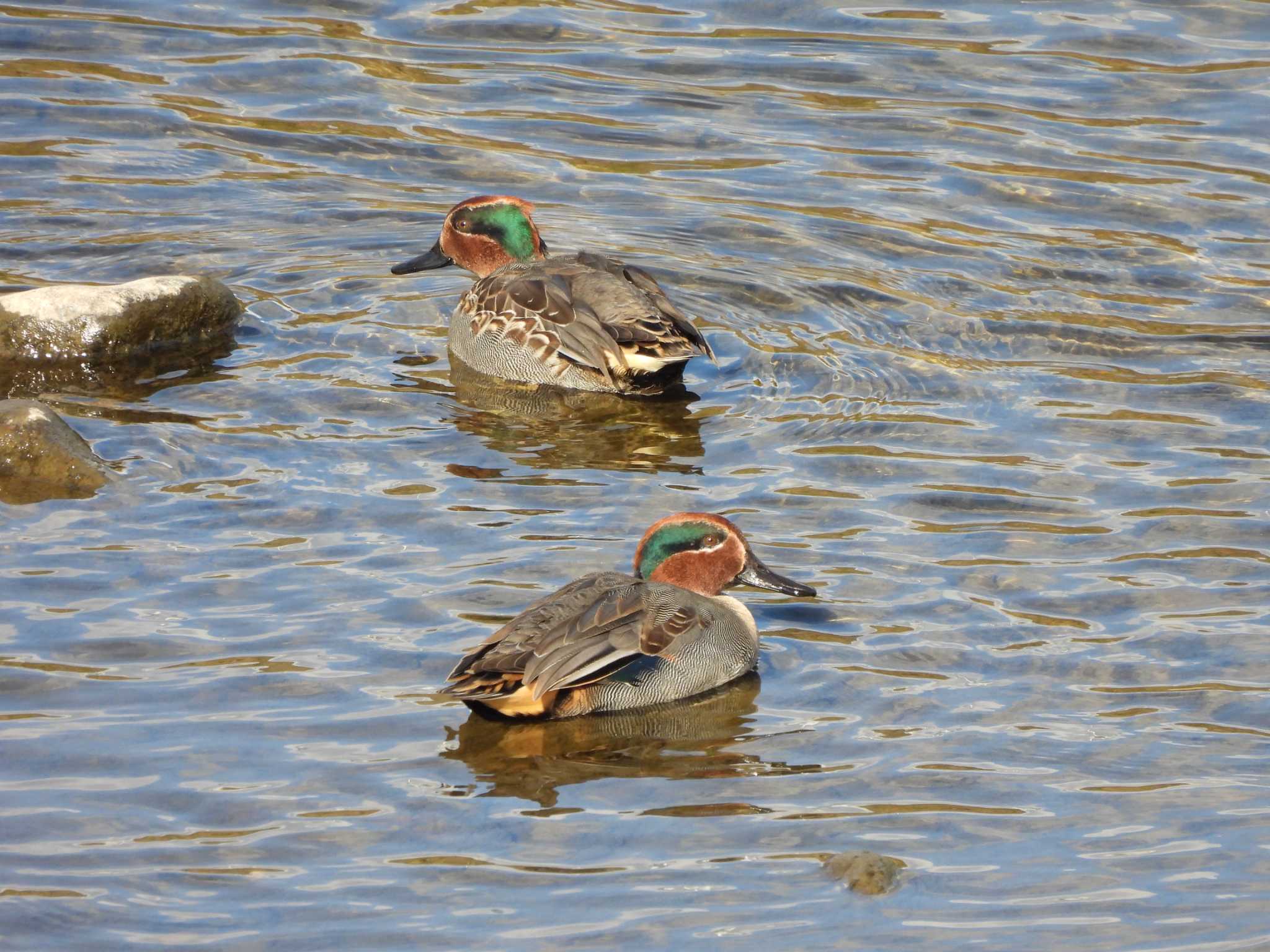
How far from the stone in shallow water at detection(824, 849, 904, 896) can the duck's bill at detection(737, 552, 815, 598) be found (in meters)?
1.90

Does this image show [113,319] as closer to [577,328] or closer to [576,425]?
[577,328]

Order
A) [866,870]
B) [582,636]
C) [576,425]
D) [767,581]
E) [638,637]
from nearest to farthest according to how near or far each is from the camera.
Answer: [866,870]
[582,636]
[638,637]
[767,581]
[576,425]

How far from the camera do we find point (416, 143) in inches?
584

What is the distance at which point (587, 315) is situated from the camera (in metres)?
11.6

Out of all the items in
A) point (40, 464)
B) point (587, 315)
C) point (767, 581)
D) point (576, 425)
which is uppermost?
point (587, 315)

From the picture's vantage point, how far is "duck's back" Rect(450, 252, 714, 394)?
11219 millimetres

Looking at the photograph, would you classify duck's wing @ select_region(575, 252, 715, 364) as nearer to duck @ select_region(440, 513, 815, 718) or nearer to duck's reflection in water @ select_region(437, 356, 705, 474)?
duck's reflection in water @ select_region(437, 356, 705, 474)

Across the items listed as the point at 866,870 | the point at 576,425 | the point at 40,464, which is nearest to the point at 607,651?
the point at 866,870

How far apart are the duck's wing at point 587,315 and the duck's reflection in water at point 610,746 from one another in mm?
3578

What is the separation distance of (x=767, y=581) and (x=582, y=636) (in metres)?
1.01

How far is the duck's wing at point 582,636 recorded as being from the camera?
738cm

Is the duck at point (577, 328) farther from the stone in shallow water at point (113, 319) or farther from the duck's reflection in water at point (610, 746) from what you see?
the duck's reflection in water at point (610, 746)

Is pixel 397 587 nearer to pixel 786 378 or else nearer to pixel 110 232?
pixel 786 378

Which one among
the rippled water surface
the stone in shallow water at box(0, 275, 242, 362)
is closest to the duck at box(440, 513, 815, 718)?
the rippled water surface
